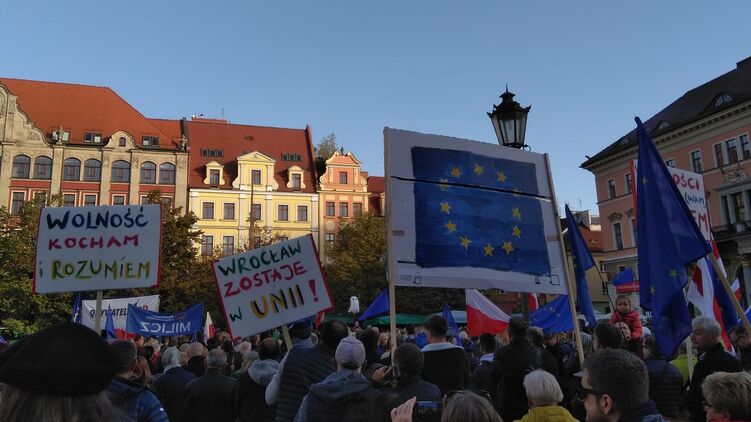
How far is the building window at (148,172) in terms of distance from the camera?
171 ft

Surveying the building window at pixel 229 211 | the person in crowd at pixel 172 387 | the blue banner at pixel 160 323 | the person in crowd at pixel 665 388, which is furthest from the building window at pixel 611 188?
the person in crowd at pixel 172 387

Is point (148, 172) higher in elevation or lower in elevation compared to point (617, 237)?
higher

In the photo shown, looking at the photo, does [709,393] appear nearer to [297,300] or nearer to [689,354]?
[689,354]

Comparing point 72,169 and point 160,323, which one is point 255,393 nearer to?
point 160,323

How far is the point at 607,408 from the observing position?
276 centimetres

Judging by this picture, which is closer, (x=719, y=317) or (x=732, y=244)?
(x=719, y=317)

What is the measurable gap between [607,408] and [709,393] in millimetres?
761

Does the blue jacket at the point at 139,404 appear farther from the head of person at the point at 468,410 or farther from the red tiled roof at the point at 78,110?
the red tiled roof at the point at 78,110

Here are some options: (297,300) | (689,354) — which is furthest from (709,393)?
(297,300)

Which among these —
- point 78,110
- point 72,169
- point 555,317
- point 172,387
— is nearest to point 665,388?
point 172,387

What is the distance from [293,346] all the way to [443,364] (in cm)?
133

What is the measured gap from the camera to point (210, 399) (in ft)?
18.3

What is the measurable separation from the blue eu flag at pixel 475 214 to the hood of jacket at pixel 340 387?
1706 millimetres

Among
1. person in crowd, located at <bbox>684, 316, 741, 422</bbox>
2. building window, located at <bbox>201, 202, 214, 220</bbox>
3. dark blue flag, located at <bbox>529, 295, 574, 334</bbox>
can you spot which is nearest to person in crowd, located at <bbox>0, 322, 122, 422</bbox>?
person in crowd, located at <bbox>684, 316, 741, 422</bbox>
